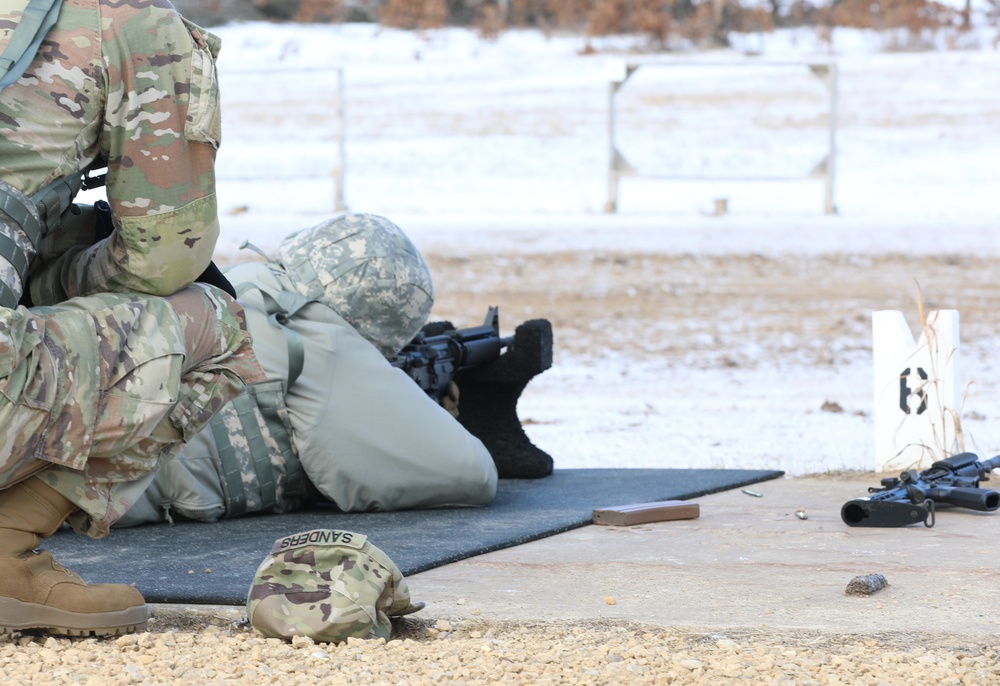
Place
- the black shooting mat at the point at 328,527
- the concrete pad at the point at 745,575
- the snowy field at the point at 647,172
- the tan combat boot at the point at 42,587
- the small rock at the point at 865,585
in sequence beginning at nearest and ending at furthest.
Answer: the tan combat boot at the point at 42,587, the concrete pad at the point at 745,575, the small rock at the point at 865,585, the black shooting mat at the point at 328,527, the snowy field at the point at 647,172

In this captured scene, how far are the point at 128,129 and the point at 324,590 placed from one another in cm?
89

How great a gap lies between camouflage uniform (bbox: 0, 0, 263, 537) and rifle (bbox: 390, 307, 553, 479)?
208cm

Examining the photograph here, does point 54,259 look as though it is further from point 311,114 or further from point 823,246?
point 311,114

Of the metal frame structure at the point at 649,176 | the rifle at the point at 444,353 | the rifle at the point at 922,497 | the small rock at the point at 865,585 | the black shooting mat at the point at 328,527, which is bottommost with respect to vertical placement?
the black shooting mat at the point at 328,527

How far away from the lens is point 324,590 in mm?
2570

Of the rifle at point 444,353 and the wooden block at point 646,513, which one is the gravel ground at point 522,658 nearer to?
the wooden block at point 646,513

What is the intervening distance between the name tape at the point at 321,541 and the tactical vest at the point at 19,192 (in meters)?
0.65

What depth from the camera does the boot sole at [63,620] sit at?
97.1 inches

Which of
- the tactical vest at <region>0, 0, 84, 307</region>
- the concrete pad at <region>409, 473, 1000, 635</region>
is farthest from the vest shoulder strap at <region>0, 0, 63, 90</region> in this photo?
the concrete pad at <region>409, 473, 1000, 635</region>

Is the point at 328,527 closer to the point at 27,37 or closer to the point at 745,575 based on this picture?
the point at 745,575

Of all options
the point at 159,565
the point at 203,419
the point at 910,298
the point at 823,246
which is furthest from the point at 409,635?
the point at 823,246

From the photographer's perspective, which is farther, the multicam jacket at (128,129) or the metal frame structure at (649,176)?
the metal frame structure at (649,176)

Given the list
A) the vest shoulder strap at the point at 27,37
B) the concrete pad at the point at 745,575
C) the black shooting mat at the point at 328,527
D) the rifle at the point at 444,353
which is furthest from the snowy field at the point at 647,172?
the vest shoulder strap at the point at 27,37

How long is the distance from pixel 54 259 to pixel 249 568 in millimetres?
816
